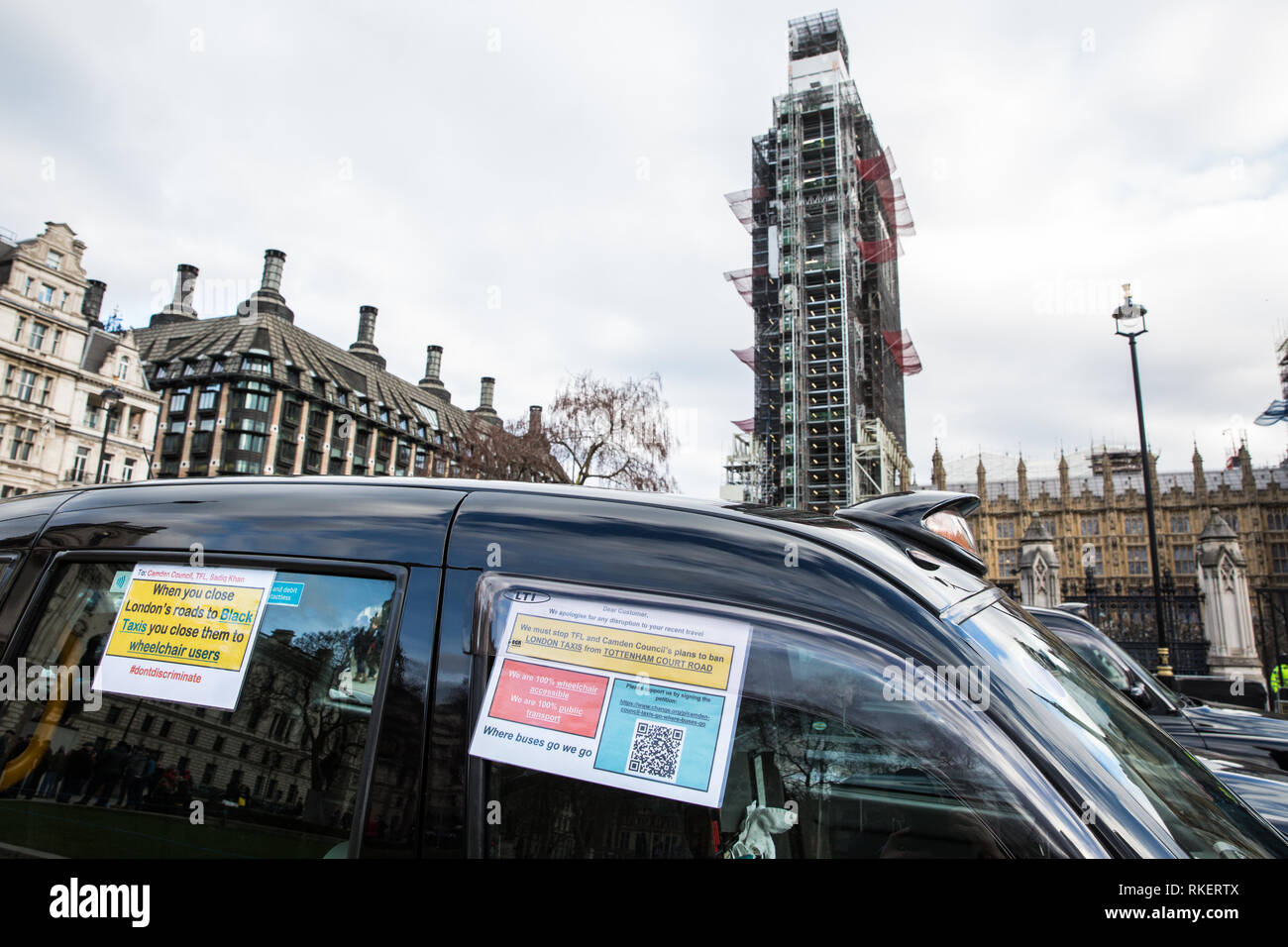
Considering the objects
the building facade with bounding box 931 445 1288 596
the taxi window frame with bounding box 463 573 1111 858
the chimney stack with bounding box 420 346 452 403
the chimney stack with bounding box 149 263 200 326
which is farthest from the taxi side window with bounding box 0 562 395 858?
the chimney stack with bounding box 420 346 452 403

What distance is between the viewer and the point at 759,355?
5584 cm

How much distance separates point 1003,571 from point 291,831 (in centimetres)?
8277

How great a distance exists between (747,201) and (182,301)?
55.1 m

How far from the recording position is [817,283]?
179 ft

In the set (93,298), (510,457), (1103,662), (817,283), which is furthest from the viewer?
(817,283)

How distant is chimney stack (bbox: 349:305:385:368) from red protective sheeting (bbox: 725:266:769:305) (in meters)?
41.3

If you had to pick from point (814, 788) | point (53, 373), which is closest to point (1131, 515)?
point (814, 788)

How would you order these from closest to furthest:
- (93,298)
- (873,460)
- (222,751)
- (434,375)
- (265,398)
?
(222,751), (93,298), (873,460), (265,398), (434,375)

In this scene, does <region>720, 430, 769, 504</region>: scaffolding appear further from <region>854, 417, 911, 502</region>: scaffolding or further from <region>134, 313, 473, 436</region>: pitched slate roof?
<region>134, 313, 473, 436</region>: pitched slate roof

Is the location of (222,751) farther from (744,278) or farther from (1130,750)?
(744,278)

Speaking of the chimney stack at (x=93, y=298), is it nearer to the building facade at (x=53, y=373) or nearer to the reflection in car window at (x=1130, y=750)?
the building facade at (x=53, y=373)

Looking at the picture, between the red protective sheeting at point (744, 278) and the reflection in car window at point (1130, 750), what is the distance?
57760 millimetres

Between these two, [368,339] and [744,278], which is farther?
[368,339]
